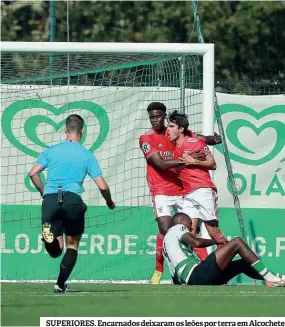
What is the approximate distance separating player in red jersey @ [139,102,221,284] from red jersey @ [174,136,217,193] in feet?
0.50

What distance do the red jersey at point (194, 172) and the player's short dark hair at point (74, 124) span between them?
1.86 metres

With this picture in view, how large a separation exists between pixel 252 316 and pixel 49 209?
3.24m

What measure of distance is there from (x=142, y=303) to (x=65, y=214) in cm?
212

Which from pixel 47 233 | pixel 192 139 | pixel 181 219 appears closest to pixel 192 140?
Answer: pixel 192 139

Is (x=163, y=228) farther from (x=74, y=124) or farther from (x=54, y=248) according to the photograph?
(x=54, y=248)

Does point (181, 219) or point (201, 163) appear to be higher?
point (201, 163)

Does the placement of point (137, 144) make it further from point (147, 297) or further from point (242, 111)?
point (147, 297)

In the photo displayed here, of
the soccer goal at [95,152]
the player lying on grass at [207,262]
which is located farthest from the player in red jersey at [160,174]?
the player lying on grass at [207,262]

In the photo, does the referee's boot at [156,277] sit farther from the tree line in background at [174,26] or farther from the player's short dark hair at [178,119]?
the tree line in background at [174,26]

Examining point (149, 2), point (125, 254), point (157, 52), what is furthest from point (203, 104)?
point (149, 2)

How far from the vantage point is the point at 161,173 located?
13867mm

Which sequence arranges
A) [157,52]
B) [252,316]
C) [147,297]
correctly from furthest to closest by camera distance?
1. [157,52]
2. [147,297]
3. [252,316]

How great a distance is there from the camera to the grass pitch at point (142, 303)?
8953 mm

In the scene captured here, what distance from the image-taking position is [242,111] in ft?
49.6
